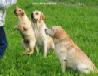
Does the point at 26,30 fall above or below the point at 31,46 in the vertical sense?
above

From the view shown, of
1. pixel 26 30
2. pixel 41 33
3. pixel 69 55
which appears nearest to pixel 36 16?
pixel 26 30

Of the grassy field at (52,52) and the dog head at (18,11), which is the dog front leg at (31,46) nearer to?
the grassy field at (52,52)

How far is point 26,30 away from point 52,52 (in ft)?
3.36

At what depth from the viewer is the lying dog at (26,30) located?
1184 cm

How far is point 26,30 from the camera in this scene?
11.9 metres

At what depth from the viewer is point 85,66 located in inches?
384

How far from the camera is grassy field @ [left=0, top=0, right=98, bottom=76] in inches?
405

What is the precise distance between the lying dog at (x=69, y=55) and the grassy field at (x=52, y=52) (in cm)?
19

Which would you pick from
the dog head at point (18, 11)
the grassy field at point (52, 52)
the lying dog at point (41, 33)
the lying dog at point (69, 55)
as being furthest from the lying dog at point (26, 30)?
the lying dog at point (69, 55)

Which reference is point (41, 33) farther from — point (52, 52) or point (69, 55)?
point (69, 55)

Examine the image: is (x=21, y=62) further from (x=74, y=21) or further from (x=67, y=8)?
(x=67, y=8)

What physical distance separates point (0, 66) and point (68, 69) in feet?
4.93

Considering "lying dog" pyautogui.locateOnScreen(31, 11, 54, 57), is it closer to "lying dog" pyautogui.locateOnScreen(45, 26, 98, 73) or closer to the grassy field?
the grassy field

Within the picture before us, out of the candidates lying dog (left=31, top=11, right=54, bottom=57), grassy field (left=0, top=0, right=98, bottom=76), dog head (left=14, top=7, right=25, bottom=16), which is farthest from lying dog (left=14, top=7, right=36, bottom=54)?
grassy field (left=0, top=0, right=98, bottom=76)
